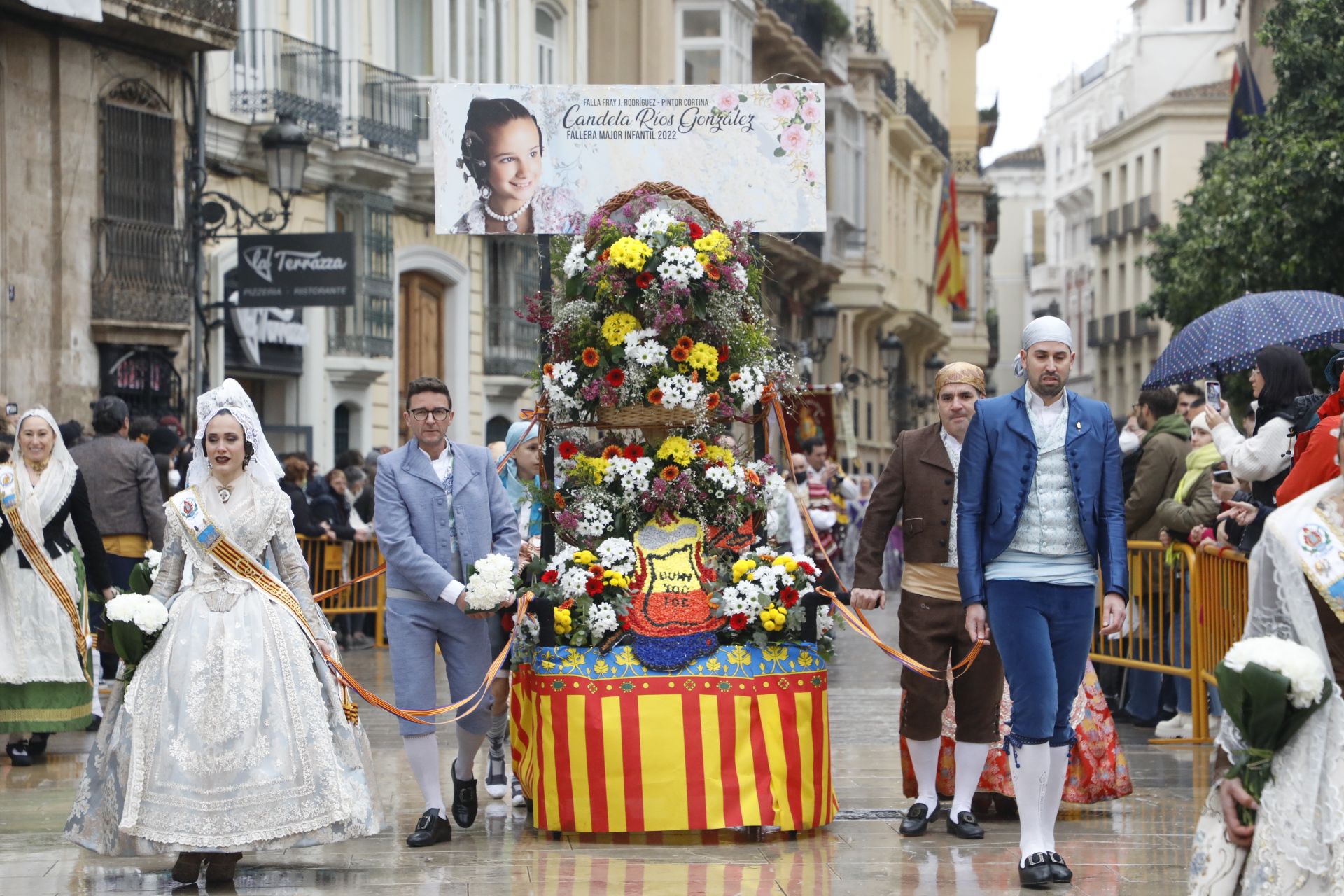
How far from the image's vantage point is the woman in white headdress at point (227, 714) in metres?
7.40

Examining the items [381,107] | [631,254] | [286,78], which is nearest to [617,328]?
[631,254]

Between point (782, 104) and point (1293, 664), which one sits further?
point (782, 104)

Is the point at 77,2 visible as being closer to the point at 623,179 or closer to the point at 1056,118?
the point at 623,179

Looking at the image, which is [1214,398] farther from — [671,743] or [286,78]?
[286,78]

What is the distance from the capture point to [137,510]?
13.1 metres

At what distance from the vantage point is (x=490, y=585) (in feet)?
26.9

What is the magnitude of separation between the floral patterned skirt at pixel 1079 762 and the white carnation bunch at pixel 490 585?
6.43 feet

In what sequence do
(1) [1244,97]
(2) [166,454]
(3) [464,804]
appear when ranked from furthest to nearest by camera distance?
(1) [1244,97], (2) [166,454], (3) [464,804]

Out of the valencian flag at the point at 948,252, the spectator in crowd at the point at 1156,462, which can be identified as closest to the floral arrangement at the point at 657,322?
the spectator in crowd at the point at 1156,462

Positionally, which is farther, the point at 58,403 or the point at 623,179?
the point at 58,403

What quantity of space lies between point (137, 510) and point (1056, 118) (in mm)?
87019

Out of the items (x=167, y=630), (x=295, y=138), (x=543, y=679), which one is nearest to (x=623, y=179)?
(x=543, y=679)

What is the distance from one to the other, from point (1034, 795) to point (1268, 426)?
263 cm

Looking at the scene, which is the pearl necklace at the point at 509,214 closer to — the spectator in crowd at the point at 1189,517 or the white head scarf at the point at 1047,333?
the white head scarf at the point at 1047,333
